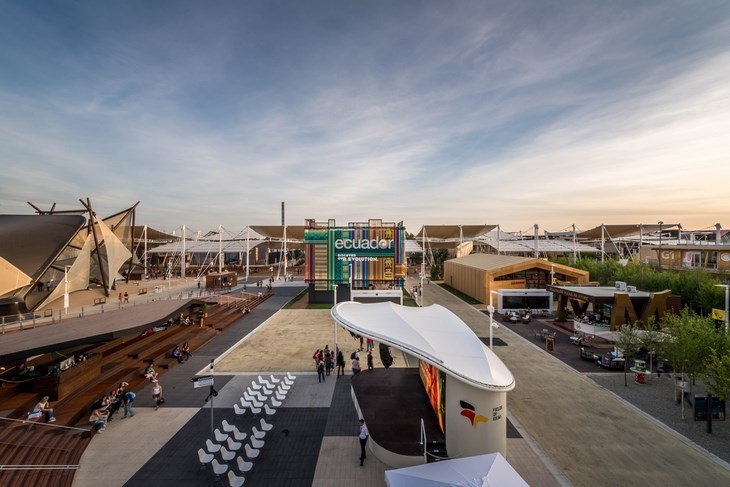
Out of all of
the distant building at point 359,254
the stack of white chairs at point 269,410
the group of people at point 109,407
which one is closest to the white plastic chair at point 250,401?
the stack of white chairs at point 269,410

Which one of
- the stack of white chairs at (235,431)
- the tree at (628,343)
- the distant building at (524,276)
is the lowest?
the stack of white chairs at (235,431)

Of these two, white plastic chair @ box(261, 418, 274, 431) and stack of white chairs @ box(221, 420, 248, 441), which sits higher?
stack of white chairs @ box(221, 420, 248, 441)

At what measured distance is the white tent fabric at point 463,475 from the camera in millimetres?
7312

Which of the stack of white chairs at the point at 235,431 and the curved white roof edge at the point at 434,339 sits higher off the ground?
the curved white roof edge at the point at 434,339

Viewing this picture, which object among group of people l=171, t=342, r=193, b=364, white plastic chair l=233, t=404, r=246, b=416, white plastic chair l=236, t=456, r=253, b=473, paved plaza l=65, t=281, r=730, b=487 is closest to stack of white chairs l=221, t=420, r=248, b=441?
paved plaza l=65, t=281, r=730, b=487

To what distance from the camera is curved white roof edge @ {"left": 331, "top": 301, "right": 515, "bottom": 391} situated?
10375 mm

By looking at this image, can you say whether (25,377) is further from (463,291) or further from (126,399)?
(463,291)

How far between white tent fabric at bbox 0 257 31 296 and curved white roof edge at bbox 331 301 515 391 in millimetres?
32644

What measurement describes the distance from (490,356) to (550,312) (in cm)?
2867

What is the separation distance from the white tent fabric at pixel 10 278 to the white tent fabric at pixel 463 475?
3784 centimetres

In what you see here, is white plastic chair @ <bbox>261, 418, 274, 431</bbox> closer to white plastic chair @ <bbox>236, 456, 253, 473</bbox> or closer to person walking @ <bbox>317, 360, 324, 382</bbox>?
white plastic chair @ <bbox>236, 456, 253, 473</bbox>

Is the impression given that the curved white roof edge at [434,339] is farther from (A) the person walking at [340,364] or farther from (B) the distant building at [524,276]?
(B) the distant building at [524,276]

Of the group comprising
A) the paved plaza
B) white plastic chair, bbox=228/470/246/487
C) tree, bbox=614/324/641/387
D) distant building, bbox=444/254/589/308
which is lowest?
the paved plaza

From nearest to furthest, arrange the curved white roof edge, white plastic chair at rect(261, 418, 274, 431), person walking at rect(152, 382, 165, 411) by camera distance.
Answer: the curved white roof edge → white plastic chair at rect(261, 418, 274, 431) → person walking at rect(152, 382, 165, 411)
